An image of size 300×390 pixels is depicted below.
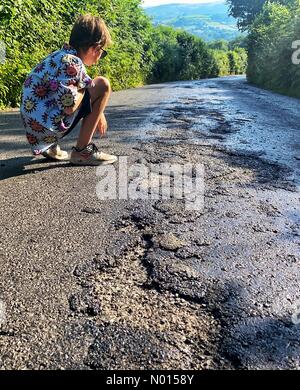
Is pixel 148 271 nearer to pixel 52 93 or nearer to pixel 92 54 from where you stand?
pixel 52 93

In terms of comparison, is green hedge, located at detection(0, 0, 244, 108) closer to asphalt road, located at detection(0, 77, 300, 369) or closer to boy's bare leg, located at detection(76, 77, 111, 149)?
boy's bare leg, located at detection(76, 77, 111, 149)

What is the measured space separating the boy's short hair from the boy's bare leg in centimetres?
28

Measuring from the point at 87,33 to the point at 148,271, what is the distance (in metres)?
1.78

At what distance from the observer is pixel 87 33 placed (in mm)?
2773

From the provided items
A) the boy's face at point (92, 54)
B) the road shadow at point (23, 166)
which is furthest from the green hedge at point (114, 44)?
the boy's face at point (92, 54)

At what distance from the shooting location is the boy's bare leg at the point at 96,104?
9.89ft

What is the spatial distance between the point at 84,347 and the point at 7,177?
1851 millimetres

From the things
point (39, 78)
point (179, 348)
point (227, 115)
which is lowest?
point (227, 115)

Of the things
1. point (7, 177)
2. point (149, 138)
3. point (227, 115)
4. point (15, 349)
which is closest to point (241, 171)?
point (149, 138)

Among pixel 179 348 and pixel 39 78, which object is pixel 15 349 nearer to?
pixel 179 348

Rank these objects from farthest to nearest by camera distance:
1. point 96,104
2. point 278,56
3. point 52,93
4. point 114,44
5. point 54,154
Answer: point 114,44 < point 278,56 < point 54,154 < point 96,104 < point 52,93

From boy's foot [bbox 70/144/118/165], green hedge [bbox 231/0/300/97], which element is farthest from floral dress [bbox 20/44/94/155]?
green hedge [bbox 231/0/300/97]

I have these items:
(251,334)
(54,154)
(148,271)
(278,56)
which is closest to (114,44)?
(278,56)

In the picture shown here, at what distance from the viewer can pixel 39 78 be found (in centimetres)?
277
